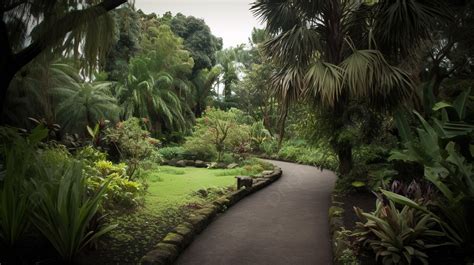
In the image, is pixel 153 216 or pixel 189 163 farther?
pixel 189 163

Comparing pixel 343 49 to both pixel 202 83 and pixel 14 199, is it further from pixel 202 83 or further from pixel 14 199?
pixel 202 83

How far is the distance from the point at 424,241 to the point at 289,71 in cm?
424

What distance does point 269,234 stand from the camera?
15.1 ft

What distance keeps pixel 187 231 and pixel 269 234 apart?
3.95ft

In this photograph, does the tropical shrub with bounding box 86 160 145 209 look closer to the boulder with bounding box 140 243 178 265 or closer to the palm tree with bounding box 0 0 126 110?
the boulder with bounding box 140 243 178 265

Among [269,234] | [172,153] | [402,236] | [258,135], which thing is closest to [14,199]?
[269,234]

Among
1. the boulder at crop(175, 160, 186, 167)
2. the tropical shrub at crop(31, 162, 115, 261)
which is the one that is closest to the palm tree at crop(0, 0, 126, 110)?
the tropical shrub at crop(31, 162, 115, 261)

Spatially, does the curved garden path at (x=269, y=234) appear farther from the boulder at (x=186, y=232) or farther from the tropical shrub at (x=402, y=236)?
the tropical shrub at (x=402, y=236)

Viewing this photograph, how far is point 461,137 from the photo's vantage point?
392 centimetres

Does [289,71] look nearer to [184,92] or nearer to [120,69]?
[120,69]

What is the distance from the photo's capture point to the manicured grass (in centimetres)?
572

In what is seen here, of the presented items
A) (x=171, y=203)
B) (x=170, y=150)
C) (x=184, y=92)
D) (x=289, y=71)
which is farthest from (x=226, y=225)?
(x=184, y=92)

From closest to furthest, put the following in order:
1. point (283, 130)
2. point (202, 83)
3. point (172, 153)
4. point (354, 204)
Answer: point (354, 204), point (283, 130), point (172, 153), point (202, 83)

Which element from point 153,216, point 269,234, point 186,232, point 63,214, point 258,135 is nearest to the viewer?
point 63,214
